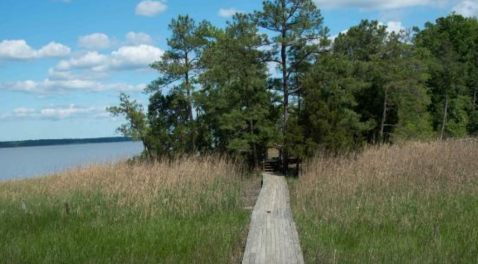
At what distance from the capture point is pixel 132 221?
28.7 feet

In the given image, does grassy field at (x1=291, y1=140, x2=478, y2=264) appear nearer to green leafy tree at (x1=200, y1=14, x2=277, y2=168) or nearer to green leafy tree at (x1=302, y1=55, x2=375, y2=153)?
green leafy tree at (x1=302, y1=55, x2=375, y2=153)

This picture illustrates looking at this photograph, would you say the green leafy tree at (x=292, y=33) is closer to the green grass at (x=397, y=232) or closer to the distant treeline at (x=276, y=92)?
the distant treeline at (x=276, y=92)

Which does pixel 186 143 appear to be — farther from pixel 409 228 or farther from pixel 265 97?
pixel 409 228

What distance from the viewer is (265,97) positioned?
76.4ft

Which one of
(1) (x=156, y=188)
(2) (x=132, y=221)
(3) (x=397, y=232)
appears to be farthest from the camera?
(1) (x=156, y=188)

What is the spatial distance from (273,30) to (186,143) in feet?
23.5

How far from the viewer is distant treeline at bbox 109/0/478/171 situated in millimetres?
20647

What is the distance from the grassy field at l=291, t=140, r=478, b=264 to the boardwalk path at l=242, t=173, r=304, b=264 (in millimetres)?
235

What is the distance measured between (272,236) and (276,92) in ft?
57.2

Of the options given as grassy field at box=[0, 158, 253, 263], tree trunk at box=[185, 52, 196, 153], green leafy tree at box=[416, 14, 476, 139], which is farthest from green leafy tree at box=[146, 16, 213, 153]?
green leafy tree at box=[416, 14, 476, 139]

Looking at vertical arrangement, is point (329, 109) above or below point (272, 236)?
above

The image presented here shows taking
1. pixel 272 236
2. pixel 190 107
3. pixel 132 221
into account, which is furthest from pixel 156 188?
pixel 190 107

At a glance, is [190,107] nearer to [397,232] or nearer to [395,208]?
[395,208]

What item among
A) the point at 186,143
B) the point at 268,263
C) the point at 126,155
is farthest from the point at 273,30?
the point at 268,263
